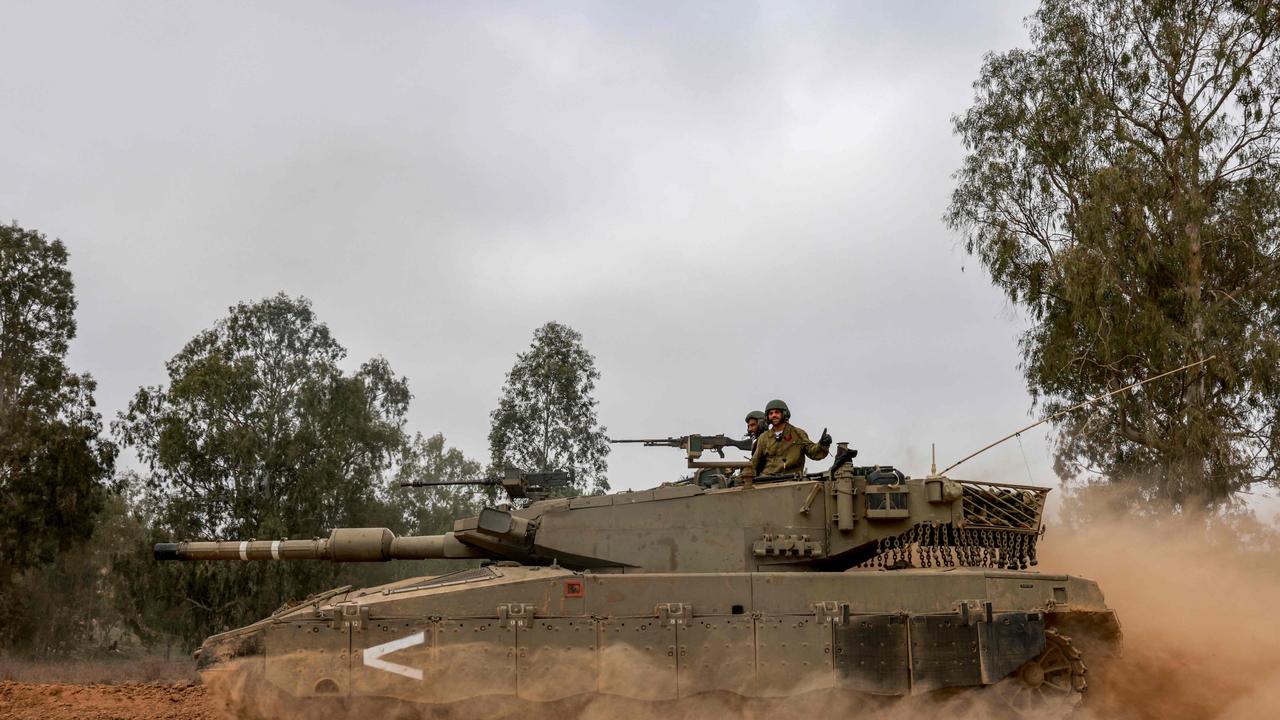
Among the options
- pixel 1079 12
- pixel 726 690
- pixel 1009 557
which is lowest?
pixel 726 690

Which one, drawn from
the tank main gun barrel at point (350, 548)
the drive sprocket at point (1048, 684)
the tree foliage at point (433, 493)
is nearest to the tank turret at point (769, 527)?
the tank main gun barrel at point (350, 548)

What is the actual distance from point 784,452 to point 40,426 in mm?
22905

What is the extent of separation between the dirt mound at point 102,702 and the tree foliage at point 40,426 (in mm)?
14105

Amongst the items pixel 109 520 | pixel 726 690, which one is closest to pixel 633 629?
pixel 726 690

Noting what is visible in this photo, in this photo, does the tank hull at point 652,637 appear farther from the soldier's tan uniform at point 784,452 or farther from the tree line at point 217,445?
the tree line at point 217,445

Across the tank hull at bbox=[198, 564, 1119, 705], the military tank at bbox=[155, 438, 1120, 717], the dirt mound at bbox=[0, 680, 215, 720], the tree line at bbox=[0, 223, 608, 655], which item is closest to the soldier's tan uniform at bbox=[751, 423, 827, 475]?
the military tank at bbox=[155, 438, 1120, 717]

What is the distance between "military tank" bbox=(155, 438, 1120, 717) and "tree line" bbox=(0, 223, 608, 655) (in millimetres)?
19150

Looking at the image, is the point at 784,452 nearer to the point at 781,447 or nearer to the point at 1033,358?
the point at 781,447

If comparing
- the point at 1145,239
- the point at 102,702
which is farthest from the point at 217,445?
the point at 1145,239

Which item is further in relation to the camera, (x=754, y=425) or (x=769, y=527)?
(x=754, y=425)

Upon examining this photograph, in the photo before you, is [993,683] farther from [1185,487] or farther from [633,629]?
[1185,487]

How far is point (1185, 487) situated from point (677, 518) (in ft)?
52.2

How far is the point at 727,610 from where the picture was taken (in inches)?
444

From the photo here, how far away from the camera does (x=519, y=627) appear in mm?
Answer: 11031
